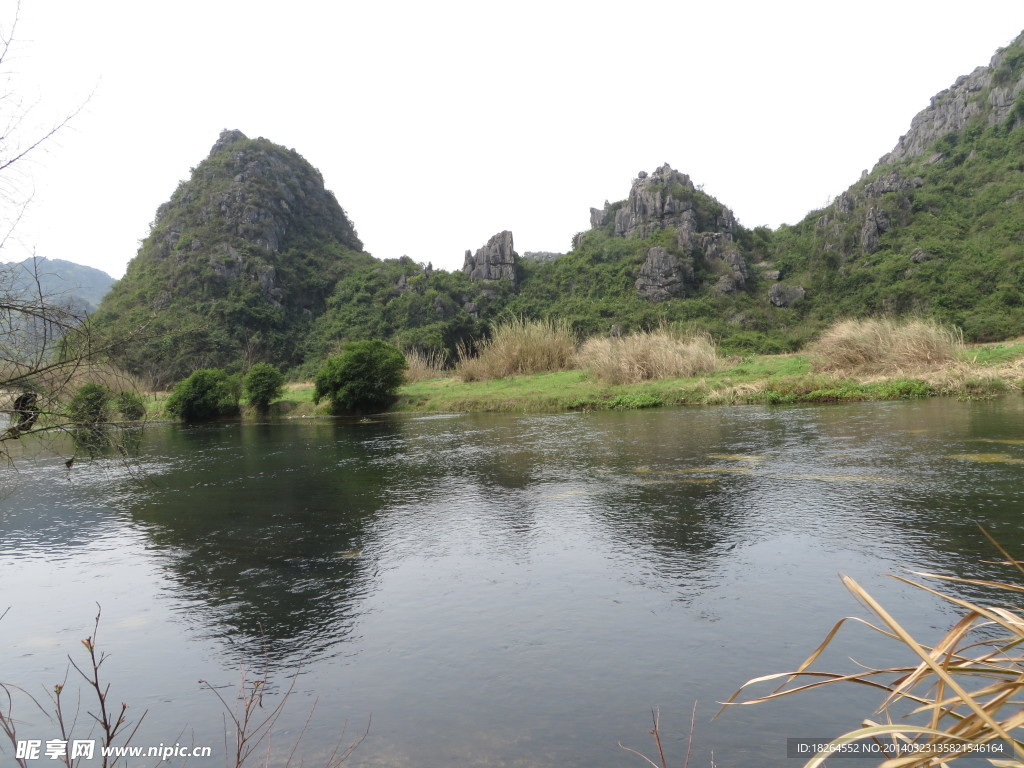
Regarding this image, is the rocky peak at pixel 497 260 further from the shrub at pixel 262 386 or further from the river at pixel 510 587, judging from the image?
the river at pixel 510 587

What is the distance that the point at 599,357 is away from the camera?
96.7ft

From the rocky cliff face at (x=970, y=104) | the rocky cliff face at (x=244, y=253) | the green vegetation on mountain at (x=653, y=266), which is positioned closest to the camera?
the green vegetation on mountain at (x=653, y=266)

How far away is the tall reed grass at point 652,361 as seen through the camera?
28250 mm

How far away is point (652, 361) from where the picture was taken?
28500 mm

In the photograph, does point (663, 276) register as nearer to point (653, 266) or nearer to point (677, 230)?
point (653, 266)

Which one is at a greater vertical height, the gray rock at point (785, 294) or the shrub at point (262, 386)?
the gray rock at point (785, 294)

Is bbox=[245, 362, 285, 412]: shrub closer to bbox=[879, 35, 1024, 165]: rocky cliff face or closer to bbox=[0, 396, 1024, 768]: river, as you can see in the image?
bbox=[0, 396, 1024, 768]: river

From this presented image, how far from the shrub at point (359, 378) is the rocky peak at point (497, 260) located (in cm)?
3734

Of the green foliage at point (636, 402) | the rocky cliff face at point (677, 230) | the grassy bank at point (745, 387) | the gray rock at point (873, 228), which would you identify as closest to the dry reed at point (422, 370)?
the grassy bank at point (745, 387)

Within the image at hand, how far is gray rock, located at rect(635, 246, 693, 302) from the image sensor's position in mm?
58000

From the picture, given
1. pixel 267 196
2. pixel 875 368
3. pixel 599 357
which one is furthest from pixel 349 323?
pixel 875 368

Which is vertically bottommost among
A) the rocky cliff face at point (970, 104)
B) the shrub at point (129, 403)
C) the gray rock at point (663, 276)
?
the shrub at point (129, 403)

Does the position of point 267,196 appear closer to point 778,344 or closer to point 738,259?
point 738,259

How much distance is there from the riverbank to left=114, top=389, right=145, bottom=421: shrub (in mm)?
19928
